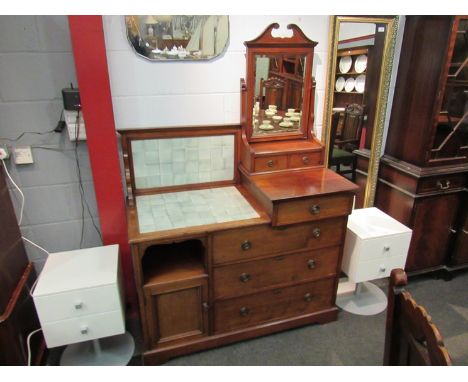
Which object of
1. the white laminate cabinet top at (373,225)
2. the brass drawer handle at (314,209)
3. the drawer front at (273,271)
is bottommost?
the drawer front at (273,271)

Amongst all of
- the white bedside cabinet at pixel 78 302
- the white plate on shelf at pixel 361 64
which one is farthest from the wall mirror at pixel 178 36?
the white bedside cabinet at pixel 78 302

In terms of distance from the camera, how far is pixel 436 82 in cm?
185

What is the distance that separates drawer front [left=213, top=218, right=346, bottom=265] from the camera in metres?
1.54

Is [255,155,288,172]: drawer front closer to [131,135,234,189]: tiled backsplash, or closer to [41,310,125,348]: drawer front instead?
[131,135,234,189]: tiled backsplash

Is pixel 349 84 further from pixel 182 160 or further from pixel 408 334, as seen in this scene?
pixel 408 334

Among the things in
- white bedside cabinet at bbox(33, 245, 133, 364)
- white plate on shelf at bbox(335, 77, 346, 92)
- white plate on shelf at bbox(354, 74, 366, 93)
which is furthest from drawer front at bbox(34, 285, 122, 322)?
white plate on shelf at bbox(354, 74, 366, 93)

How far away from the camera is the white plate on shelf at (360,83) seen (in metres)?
2.05

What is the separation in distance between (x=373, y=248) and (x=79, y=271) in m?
1.53

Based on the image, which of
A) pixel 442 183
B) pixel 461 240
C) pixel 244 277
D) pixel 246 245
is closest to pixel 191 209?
pixel 246 245

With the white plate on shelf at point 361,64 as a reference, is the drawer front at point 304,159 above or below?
below

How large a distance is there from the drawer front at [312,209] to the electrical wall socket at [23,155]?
128 cm

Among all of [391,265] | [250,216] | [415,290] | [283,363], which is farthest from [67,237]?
[415,290]

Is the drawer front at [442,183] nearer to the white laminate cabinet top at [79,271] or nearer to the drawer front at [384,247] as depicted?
the drawer front at [384,247]

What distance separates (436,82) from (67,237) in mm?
2265
